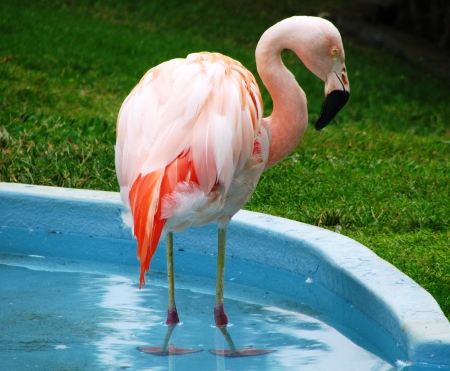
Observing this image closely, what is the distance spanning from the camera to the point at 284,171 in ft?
18.4

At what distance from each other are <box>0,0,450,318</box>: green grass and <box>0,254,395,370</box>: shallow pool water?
594mm

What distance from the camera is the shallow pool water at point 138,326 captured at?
3.25 metres

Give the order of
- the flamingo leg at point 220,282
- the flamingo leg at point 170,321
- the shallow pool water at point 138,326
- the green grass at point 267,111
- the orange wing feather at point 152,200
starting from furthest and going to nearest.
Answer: the green grass at point 267,111, the flamingo leg at point 220,282, the flamingo leg at point 170,321, the shallow pool water at point 138,326, the orange wing feather at point 152,200

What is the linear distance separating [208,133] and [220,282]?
71cm

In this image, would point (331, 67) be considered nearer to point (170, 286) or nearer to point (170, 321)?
point (170, 286)

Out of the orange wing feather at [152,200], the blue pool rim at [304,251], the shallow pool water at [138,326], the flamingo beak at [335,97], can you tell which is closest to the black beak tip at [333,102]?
the flamingo beak at [335,97]

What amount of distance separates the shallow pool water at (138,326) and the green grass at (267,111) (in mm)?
594

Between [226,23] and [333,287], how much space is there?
8.12 metres

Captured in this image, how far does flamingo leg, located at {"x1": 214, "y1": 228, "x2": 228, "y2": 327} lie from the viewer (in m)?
3.50

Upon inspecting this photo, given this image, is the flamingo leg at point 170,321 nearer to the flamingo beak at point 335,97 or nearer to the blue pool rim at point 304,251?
the blue pool rim at point 304,251

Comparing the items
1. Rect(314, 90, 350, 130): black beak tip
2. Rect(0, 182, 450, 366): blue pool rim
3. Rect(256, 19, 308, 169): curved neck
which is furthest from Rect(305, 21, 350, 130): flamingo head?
Rect(0, 182, 450, 366): blue pool rim

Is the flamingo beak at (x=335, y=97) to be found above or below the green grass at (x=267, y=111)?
above

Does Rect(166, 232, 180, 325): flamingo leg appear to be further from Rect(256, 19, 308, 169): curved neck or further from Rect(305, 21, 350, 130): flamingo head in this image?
Rect(305, 21, 350, 130): flamingo head

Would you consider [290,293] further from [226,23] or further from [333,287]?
[226,23]
